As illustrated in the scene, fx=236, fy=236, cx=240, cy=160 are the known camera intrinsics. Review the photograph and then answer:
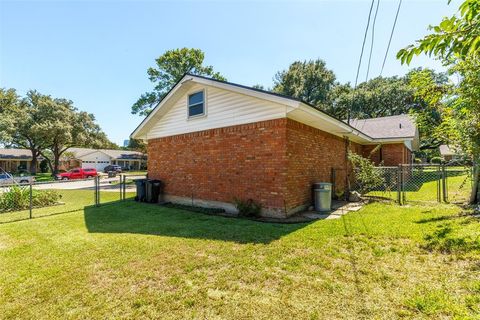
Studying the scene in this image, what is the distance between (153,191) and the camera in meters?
10.6

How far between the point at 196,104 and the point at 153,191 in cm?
437

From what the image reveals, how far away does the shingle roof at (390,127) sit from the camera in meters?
14.4

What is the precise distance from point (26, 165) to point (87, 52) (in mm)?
45204

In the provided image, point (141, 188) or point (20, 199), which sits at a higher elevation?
point (141, 188)

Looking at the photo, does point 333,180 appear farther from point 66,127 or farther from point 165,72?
point 66,127

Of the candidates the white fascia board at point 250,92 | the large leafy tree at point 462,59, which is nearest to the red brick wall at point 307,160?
the white fascia board at point 250,92

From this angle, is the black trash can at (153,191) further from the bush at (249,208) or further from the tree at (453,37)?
the tree at (453,37)

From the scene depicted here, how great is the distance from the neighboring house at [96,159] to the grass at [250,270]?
156 ft

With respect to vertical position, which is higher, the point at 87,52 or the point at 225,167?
the point at 87,52

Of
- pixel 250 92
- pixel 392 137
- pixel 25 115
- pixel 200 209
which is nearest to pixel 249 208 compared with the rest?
pixel 200 209

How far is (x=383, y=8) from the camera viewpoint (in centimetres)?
653

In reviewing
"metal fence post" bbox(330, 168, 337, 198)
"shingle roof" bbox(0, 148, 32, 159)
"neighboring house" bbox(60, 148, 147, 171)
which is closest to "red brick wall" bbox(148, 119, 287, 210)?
"metal fence post" bbox(330, 168, 337, 198)

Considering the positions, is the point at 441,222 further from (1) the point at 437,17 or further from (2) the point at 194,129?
(2) the point at 194,129

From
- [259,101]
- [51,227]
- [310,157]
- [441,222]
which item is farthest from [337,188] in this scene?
[51,227]
